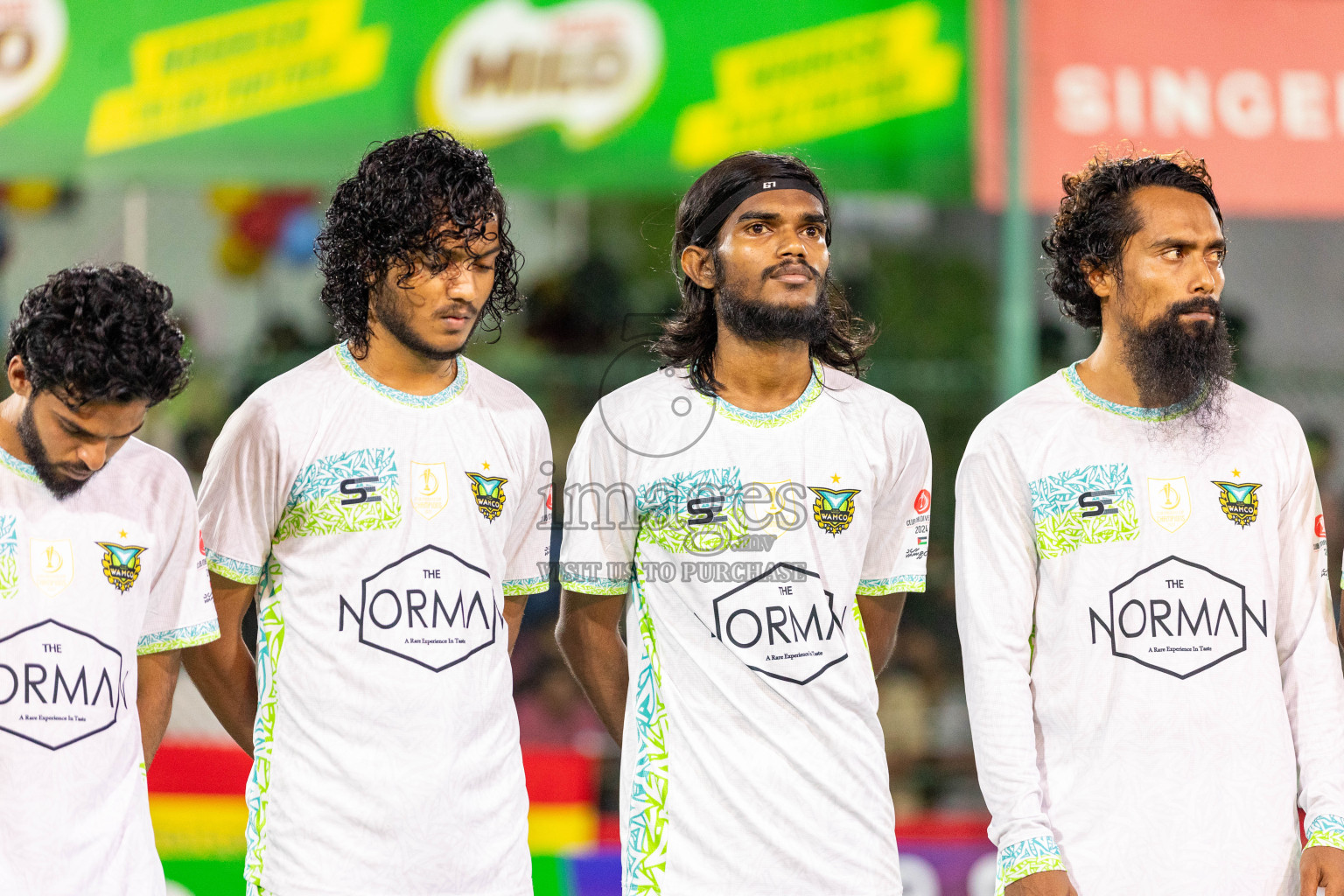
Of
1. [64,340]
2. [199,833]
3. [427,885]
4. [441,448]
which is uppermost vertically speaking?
[64,340]

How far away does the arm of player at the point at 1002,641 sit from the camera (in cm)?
352

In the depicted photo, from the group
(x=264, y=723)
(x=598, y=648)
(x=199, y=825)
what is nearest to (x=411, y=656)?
(x=264, y=723)

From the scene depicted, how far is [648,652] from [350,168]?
3801 mm

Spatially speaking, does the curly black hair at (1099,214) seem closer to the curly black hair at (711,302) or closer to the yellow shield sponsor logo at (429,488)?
the curly black hair at (711,302)

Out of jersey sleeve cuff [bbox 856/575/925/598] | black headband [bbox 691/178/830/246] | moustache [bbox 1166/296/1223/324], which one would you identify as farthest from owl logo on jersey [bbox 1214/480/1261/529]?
black headband [bbox 691/178/830/246]

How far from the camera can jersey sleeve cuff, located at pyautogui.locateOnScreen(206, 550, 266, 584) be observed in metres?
3.69

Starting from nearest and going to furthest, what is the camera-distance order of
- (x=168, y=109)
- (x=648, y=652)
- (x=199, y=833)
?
(x=648, y=652), (x=199, y=833), (x=168, y=109)

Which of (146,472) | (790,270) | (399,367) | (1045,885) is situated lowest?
(1045,885)

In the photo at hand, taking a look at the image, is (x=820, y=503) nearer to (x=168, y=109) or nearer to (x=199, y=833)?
(x=199, y=833)

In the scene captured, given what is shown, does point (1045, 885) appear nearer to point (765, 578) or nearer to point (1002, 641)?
point (1002, 641)

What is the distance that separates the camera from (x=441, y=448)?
12.4ft

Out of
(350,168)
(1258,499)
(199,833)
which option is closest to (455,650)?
(1258,499)

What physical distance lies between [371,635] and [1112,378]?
1.88 metres

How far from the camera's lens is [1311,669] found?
12.0 feet
